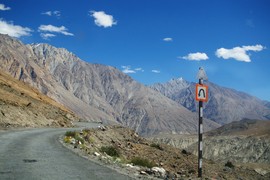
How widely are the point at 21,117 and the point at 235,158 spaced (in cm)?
10332

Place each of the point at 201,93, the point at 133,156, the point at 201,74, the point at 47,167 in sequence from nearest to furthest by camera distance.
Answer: the point at 47,167, the point at 201,93, the point at 201,74, the point at 133,156

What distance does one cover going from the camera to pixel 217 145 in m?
162

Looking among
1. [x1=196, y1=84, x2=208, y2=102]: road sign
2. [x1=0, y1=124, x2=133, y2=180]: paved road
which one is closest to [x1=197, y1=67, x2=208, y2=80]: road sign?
[x1=196, y1=84, x2=208, y2=102]: road sign

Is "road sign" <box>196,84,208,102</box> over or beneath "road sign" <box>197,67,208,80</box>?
beneath

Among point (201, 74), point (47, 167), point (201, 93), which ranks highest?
point (201, 74)

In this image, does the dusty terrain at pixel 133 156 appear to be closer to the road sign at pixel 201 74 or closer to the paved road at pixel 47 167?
the paved road at pixel 47 167

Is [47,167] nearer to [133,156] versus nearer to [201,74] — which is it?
[201,74]

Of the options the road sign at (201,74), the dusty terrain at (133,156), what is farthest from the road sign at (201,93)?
the dusty terrain at (133,156)

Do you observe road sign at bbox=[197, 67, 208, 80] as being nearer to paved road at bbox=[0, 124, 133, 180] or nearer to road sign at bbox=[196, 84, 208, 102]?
road sign at bbox=[196, 84, 208, 102]

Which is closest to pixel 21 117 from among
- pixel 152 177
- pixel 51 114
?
pixel 51 114

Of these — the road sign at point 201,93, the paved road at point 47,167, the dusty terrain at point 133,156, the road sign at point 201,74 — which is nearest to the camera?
the paved road at point 47,167

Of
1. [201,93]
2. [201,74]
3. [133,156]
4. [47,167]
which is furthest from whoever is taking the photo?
[133,156]

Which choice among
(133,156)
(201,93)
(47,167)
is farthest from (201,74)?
(133,156)

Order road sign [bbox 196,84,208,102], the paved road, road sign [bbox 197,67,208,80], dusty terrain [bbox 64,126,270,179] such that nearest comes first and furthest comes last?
the paved road → road sign [bbox 196,84,208,102] → road sign [bbox 197,67,208,80] → dusty terrain [bbox 64,126,270,179]
